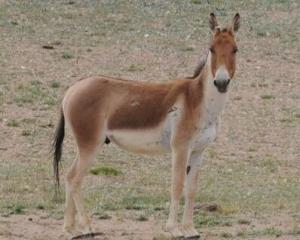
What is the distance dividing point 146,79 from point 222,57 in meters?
9.70

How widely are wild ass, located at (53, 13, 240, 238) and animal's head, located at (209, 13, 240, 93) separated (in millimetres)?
155

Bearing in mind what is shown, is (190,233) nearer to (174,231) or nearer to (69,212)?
(174,231)

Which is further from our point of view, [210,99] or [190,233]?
[190,233]

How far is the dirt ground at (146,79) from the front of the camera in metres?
11.4

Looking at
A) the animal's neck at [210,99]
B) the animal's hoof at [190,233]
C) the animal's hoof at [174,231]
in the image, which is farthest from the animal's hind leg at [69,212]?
the animal's neck at [210,99]

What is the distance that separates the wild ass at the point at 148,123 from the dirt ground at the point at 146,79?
19.8 inches

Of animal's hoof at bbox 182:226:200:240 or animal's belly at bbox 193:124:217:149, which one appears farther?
animal's hoof at bbox 182:226:200:240

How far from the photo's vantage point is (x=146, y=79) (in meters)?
19.6

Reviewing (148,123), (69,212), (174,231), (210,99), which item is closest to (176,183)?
(174,231)

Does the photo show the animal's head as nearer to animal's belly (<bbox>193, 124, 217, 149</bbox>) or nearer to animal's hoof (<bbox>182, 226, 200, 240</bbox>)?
animal's belly (<bbox>193, 124, 217, 149</bbox>)

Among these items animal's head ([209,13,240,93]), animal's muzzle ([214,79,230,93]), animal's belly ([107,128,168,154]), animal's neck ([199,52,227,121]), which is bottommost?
animal's belly ([107,128,168,154])

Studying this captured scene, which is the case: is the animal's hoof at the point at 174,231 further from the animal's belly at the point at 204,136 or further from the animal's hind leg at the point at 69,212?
the animal's hind leg at the point at 69,212

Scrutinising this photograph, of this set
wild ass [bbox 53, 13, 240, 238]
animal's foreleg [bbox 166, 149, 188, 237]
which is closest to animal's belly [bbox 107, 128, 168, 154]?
wild ass [bbox 53, 13, 240, 238]

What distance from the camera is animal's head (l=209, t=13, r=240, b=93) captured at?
9844 millimetres
